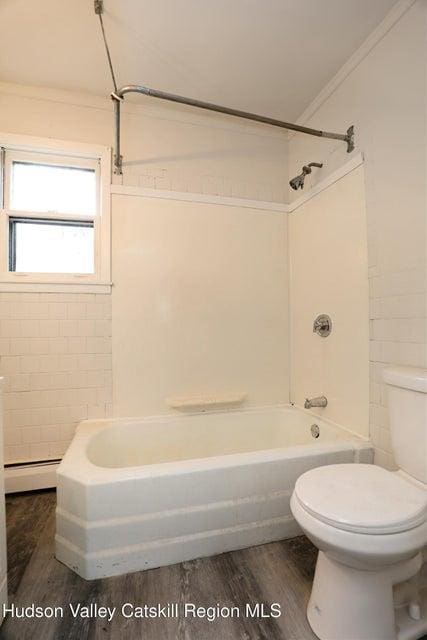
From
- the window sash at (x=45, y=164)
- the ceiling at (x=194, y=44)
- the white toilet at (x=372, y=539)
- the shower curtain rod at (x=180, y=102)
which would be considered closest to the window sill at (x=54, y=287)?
the window sash at (x=45, y=164)

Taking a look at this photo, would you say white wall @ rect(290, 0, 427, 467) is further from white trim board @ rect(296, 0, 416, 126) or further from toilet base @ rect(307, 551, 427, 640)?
toilet base @ rect(307, 551, 427, 640)

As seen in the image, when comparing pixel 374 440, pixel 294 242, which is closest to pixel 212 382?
pixel 374 440

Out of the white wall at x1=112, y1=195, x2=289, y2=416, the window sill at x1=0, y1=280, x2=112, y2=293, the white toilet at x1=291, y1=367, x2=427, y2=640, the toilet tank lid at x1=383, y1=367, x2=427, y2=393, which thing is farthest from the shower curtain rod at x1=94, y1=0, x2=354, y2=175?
the white toilet at x1=291, y1=367, x2=427, y2=640

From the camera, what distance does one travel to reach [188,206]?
212 cm

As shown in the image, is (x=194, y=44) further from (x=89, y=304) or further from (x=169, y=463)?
(x=169, y=463)

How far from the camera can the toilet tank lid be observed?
3.66 ft

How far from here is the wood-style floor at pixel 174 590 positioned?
1.01m

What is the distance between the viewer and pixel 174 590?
3.84 ft

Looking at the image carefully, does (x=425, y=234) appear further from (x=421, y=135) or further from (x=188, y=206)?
(x=188, y=206)

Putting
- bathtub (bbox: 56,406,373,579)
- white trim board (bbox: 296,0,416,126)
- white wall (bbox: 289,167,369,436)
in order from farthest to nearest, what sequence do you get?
white wall (bbox: 289,167,369,436)
white trim board (bbox: 296,0,416,126)
bathtub (bbox: 56,406,373,579)

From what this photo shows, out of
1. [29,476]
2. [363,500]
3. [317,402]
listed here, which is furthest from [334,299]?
[29,476]

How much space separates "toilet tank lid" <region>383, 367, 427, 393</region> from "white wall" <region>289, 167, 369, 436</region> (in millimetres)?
370

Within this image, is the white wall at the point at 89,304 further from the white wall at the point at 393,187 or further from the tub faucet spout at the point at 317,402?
the white wall at the point at 393,187

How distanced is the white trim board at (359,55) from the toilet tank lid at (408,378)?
162cm
